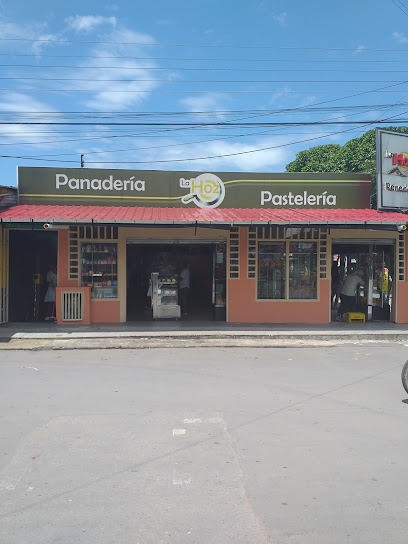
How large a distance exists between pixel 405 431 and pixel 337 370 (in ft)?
10.1

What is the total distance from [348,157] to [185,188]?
65.0ft

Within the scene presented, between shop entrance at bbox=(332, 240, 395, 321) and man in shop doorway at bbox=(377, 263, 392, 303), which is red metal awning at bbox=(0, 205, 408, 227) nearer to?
shop entrance at bbox=(332, 240, 395, 321)

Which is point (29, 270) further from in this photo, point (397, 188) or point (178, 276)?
point (397, 188)

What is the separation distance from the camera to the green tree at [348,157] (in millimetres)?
27203

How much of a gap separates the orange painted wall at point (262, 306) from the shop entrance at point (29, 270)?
5721 mm

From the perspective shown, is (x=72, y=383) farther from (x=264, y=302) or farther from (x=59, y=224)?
(x=264, y=302)

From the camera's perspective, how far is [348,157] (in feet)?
99.9

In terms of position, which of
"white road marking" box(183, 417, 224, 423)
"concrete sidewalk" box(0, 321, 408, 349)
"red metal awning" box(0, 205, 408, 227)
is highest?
"red metal awning" box(0, 205, 408, 227)

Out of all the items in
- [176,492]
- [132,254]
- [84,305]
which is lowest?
[176,492]

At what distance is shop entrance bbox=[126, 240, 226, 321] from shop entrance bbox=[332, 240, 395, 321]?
3.74m

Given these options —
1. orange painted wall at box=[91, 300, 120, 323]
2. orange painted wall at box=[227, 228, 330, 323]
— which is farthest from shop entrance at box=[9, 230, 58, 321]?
orange painted wall at box=[227, 228, 330, 323]

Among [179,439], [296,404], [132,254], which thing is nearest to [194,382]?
[296,404]

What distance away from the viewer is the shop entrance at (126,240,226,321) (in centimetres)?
1396

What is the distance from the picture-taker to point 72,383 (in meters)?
7.26
